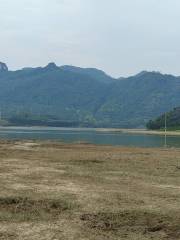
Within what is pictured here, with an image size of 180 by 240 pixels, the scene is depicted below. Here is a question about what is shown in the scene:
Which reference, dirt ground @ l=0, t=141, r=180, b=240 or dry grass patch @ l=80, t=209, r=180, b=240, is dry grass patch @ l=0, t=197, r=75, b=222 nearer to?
dirt ground @ l=0, t=141, r=180, b=240

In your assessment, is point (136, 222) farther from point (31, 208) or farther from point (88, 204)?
point (31, 208)

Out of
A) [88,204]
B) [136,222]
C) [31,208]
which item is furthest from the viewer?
[88,204]

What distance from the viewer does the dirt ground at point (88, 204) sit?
53.5ft

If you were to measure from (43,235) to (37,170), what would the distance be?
16490mm

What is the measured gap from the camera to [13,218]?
1816 cm

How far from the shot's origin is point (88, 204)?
805 inches

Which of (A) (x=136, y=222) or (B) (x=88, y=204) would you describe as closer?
(A) (x=136, y=222)

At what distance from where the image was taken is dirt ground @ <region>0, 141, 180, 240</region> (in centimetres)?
1630

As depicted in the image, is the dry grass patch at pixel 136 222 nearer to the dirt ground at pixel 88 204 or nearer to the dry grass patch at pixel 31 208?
the dirt ground at pixel 88 204

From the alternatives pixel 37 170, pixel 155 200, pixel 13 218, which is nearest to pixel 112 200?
pixel 155 200

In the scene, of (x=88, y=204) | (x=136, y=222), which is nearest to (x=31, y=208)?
(x=88, y=204)

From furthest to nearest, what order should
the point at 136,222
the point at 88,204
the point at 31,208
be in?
the point at 88,204, the point at 31,208, the point at 136,222

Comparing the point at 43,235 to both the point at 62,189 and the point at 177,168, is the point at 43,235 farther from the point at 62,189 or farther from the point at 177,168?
the point at 177,168

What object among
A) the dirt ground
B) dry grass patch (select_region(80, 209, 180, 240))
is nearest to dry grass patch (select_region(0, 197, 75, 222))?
the dirt ground
